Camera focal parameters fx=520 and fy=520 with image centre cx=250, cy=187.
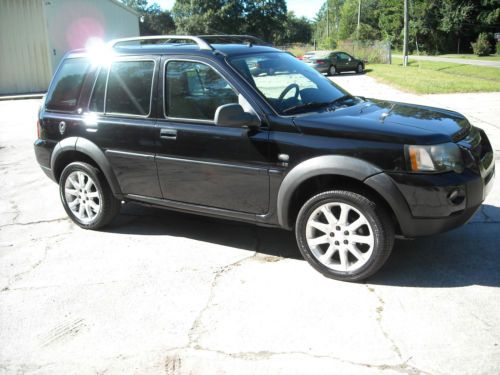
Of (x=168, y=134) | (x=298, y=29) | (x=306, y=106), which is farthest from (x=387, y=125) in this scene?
(x=298, y=29)

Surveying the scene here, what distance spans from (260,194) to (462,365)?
6.34 ft

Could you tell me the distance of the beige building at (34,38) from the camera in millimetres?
24953

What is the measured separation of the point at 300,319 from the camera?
350cm

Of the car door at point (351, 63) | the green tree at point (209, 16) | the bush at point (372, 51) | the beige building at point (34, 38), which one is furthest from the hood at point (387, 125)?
the green tree at point (209, 16)

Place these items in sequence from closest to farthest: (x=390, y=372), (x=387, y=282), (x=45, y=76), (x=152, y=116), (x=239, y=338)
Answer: (x=390, y=372), (x=239, y=338), (x=387, y=282), (x=152, y=116), (x=45, y=76)

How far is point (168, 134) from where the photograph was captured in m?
4.54

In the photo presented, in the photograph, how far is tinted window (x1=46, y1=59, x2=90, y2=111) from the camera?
17.2 ft

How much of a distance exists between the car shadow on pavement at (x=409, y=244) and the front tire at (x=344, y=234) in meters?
0.22

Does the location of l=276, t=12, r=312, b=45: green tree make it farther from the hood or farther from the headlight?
the headlight

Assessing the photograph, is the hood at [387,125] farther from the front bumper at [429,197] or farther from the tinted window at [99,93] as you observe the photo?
the tinted window at [99,93]

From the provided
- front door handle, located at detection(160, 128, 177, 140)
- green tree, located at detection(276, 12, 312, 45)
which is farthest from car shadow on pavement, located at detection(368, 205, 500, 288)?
green tree, located at detection(276, 12, 312, 45)

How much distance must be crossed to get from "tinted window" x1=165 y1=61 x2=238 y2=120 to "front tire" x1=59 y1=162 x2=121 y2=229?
1167 mm

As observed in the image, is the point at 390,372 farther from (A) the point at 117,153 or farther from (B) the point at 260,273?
(A) the point at 117,153

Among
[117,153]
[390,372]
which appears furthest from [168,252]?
[390,372]
